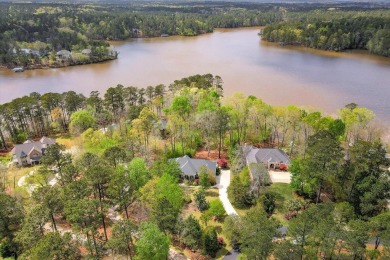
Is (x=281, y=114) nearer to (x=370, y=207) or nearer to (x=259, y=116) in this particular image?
(x=259, y=116)

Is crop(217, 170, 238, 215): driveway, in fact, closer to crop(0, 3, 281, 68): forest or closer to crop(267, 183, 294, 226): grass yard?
crop(267, 183, 294, 226): grass yard

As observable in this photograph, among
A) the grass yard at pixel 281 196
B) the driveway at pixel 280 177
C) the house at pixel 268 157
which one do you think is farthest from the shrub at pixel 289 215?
the house at pixel 268 157

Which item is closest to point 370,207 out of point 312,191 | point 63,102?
point 312,191

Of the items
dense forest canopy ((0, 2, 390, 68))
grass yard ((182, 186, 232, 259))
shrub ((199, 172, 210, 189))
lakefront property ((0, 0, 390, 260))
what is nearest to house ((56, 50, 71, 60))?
dense forest canopy ((0, 2, 390, 68))

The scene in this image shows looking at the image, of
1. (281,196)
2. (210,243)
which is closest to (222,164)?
(281,196)

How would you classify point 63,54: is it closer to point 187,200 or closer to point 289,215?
point 187,200

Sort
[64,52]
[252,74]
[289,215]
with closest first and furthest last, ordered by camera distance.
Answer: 1. [289,215]
2. [252,74]
3. [64,52]

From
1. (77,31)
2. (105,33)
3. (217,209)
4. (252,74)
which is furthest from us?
(105,33)
